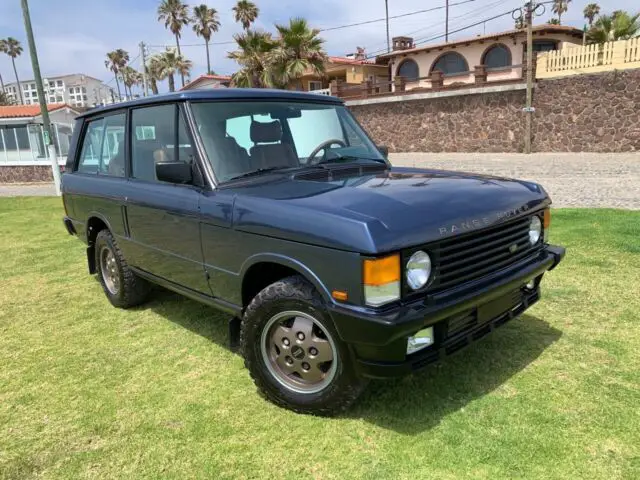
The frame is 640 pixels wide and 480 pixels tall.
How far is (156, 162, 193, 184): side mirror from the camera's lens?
3.24 metres

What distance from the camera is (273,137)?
3.66 m

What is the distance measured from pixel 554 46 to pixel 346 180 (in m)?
28.7

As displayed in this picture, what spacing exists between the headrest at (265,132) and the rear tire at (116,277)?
6.17ft

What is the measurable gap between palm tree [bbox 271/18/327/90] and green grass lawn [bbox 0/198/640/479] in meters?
22.1

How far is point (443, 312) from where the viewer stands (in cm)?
252

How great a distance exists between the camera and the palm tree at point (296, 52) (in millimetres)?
24766

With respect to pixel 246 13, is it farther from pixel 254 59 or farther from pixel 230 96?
pixel 230 96

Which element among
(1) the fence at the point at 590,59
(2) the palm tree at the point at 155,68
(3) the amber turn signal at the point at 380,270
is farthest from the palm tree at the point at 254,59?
(2) the palm tree at the point at 155,68

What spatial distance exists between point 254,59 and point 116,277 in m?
22.7

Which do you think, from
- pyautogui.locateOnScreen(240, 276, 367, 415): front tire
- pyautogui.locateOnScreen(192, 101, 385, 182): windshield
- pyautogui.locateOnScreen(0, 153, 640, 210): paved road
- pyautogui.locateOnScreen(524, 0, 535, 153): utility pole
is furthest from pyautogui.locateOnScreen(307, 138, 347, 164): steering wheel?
pyautogui.locateOnScreen(524, 0, 535, 153): utility pole

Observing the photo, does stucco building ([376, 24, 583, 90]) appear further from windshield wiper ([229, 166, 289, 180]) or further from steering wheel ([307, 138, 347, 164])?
windshield wiper ([229, 166, 289, 180])

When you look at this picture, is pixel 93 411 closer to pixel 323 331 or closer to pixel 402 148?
pixel 323 331

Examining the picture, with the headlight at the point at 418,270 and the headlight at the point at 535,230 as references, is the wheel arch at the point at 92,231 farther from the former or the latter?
the headlight at the point at 535,230

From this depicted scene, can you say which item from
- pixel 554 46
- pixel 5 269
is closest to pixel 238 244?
pixel 5 269
